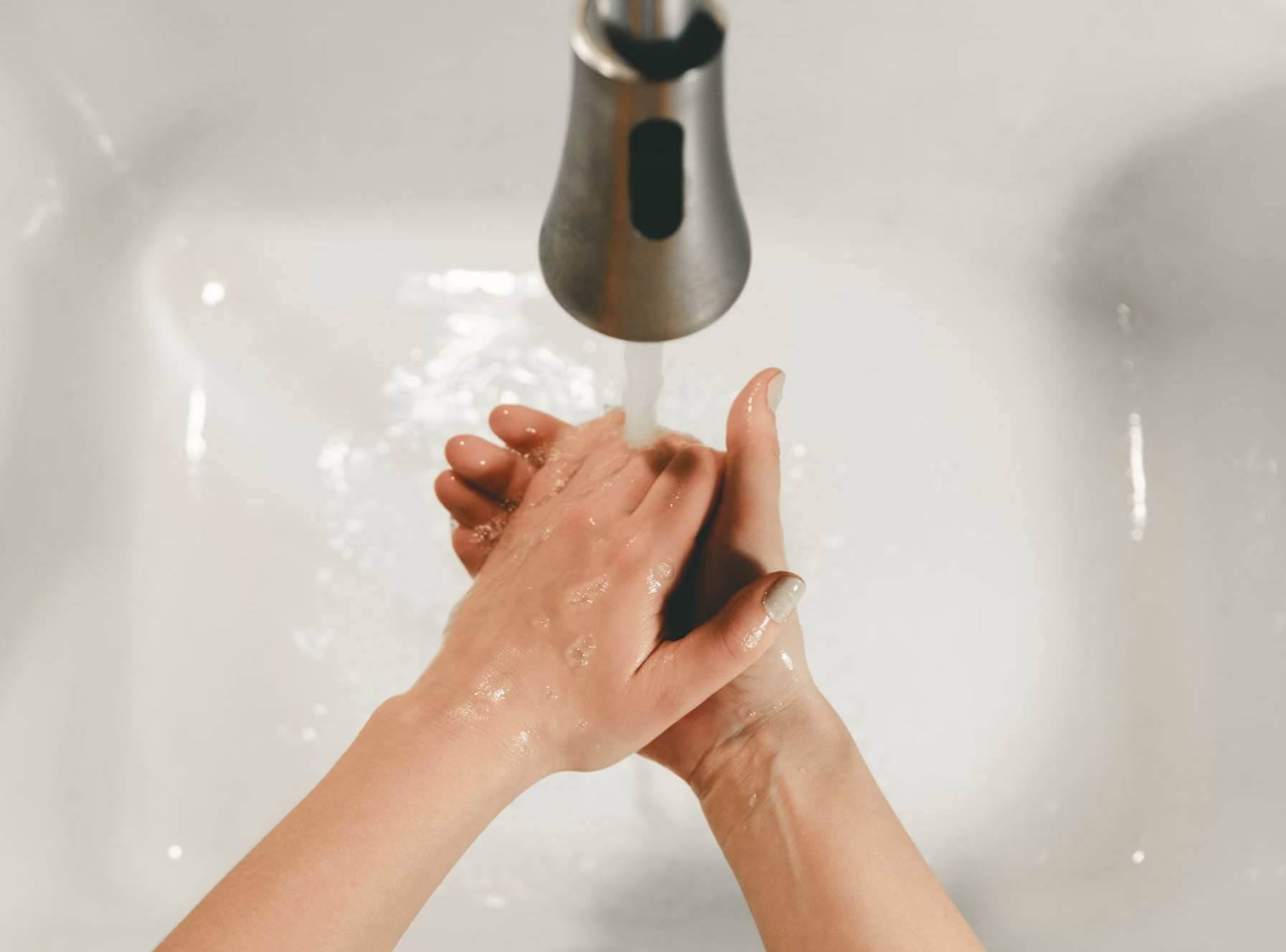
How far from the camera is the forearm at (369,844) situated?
23.9 inches

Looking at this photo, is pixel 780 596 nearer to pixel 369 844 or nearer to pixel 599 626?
pixel 599 626

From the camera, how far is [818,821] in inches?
29.4

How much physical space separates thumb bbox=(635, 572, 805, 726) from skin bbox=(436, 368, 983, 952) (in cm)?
7

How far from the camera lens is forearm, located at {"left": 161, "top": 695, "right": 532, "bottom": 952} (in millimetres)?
606

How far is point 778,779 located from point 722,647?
0.47 ft

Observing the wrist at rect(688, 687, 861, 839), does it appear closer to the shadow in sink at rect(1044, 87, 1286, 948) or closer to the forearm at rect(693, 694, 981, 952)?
the forearm at rect(693, 694, 981, 952)

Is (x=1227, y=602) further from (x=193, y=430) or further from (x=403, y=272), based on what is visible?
(x=193, y=430)

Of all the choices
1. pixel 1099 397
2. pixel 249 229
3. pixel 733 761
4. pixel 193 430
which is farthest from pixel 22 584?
pixel 1099 397

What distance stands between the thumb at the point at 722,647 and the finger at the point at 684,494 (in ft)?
0.27

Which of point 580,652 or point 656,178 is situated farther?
point 580,652

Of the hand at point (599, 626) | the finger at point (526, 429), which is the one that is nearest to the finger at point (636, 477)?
the hand at point (599, 626)

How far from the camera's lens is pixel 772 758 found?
79 centimetres

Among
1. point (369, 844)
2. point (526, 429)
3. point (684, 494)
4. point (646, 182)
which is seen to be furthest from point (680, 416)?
point (646, 182)

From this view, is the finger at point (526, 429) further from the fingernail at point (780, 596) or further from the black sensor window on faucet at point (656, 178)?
the black sensor window on faucet at point (656, 178)
